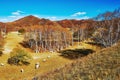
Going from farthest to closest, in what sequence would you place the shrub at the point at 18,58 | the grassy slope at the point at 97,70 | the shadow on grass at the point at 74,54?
the shadow on grass at the point at 74,54
the shrub at the point at 18,58
the grassy slope at the point at 97,70

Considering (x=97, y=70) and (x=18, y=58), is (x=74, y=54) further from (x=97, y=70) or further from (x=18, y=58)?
(x=97, y=70)

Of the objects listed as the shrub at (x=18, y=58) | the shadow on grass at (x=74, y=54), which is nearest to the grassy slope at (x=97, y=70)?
the shrub at (x=18, y=58)

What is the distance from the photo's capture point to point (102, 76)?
19.0 m

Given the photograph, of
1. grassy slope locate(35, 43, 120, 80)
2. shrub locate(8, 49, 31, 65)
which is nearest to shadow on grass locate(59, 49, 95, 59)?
shrub locate(8, 49, 31, 65)

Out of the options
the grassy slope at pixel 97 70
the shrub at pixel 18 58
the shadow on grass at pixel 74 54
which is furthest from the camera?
the shadow on grass at pixel 74 54

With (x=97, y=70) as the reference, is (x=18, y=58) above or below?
below

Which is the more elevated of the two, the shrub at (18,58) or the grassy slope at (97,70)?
the grassy slope at (97,70)

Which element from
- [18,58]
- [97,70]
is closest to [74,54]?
[18,58]

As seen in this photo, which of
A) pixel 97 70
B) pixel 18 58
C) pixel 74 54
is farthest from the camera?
pixel 74 54

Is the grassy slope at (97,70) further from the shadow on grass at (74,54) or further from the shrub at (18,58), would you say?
the shadow on grass at (74,54)

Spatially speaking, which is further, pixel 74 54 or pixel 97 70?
pixel 74 54

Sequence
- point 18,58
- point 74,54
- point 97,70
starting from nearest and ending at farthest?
1. point 97,70
2. point 18,58
3. point 74,54

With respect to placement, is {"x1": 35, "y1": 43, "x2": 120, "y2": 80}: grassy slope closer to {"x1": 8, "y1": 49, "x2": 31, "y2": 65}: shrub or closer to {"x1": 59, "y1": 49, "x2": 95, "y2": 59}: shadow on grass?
{"x1": 8, "y1": 49, "x2": 31, "y2": 65}: shrub

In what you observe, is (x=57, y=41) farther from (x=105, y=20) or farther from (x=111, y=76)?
(x=111, y=76)
